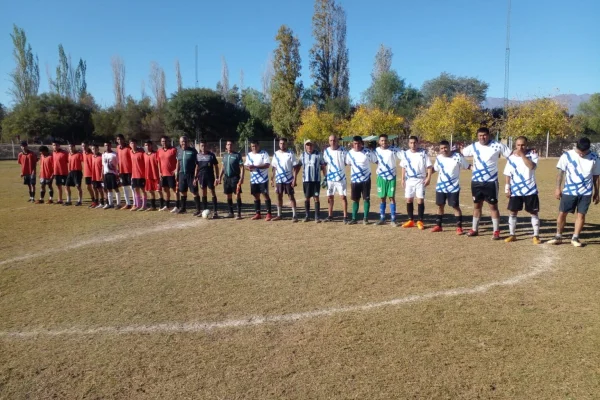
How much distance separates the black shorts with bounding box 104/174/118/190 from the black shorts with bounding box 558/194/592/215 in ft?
37.7

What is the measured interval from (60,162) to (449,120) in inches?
1642

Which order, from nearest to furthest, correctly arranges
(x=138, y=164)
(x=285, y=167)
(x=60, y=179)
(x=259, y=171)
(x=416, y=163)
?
(x=416, y=163) < (x=285, y=167) < (x=259, y=171) < (x=138, y=164) < (x=60, y=179)

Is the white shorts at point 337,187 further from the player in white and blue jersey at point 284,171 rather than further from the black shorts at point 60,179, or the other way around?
the black shorts at point 60,179

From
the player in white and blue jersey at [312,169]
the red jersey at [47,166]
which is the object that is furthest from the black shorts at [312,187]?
the red jersey at [47,166]

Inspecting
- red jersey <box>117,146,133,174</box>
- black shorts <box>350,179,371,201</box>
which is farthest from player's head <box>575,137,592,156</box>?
red jersey <box>117,146,133,174</box>

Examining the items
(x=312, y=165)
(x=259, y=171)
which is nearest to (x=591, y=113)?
(x=312, y=165)

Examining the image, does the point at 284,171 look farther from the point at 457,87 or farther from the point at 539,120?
the point at 457,87

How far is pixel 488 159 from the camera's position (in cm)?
832

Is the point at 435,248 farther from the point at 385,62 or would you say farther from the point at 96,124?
the point at 385,62

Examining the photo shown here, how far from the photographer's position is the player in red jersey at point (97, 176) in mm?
13266

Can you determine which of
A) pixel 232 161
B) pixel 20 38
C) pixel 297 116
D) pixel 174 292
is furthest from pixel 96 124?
pixel 174 292

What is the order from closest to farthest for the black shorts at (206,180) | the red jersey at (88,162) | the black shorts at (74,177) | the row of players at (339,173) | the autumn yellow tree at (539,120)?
the row of players at (339,173) < the black shorts at (206,180) < the red jersey at (88,162) < the black shorts at (74,177) < the autumn yellow tree at (539,120)

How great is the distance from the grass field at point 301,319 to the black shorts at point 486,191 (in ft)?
2.65

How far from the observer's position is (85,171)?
13.5m
